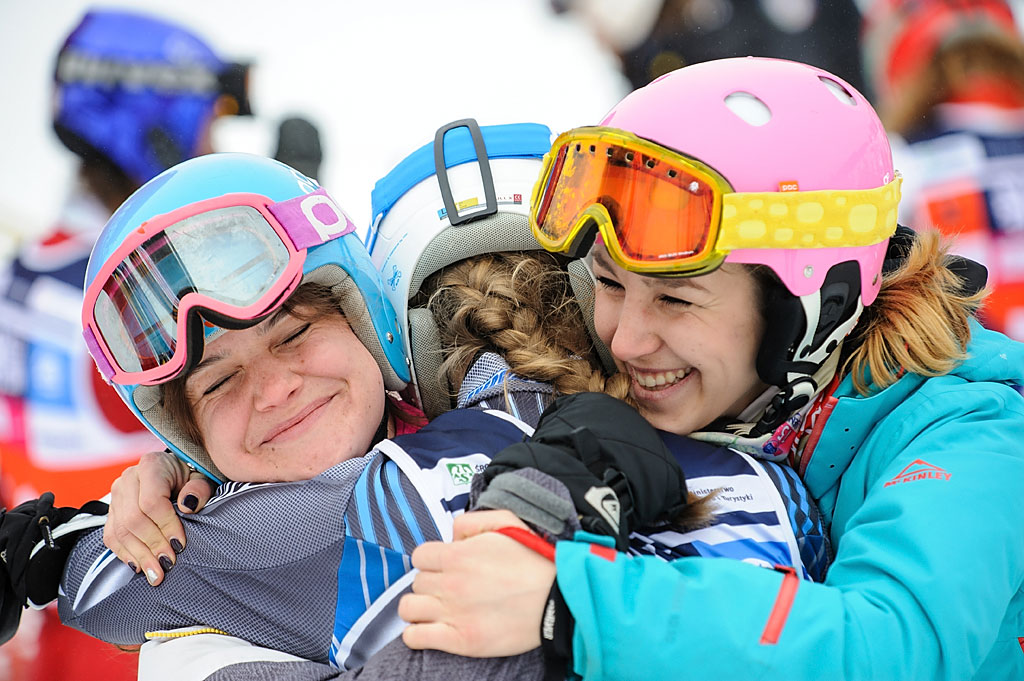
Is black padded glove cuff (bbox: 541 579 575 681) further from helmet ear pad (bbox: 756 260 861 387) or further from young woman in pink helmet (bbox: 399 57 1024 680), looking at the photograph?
helmet ear pad (bbox: 756 260 861 387)

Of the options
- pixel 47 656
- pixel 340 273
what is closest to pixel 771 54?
pixel 340 273

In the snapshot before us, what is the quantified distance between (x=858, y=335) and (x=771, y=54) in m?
2.07

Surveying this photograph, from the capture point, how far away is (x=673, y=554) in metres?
1.50

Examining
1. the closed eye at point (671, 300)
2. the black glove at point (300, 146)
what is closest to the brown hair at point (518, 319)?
the closed eye at point (671, 300)

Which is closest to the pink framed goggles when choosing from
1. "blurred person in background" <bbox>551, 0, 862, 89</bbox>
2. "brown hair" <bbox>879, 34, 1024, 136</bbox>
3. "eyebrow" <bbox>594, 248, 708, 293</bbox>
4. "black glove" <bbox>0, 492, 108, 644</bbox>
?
"black glove" <bbox>0, 492, 108, 644</bbox>

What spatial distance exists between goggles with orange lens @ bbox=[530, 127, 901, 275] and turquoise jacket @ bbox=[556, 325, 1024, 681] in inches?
13.3

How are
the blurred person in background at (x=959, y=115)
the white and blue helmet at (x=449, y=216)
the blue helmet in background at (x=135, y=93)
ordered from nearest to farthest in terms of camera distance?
the white and blue helmet at (x=449, y=216) < the blurred person in background at (x=959, y=115) < the blue helmet in background at (x=135, y=93)

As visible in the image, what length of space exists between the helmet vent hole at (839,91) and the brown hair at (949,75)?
1.99 m

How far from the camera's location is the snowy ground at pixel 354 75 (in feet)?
11.9

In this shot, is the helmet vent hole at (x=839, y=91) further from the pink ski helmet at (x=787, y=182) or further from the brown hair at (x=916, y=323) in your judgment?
the brown hair at (x=916, y=323)

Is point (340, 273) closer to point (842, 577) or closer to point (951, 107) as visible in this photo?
point (842, 577)

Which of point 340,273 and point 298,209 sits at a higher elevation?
point 298,209

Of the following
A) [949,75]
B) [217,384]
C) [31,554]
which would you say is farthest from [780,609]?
[949,75]

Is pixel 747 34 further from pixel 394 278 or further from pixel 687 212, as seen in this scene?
pixel 687 212
